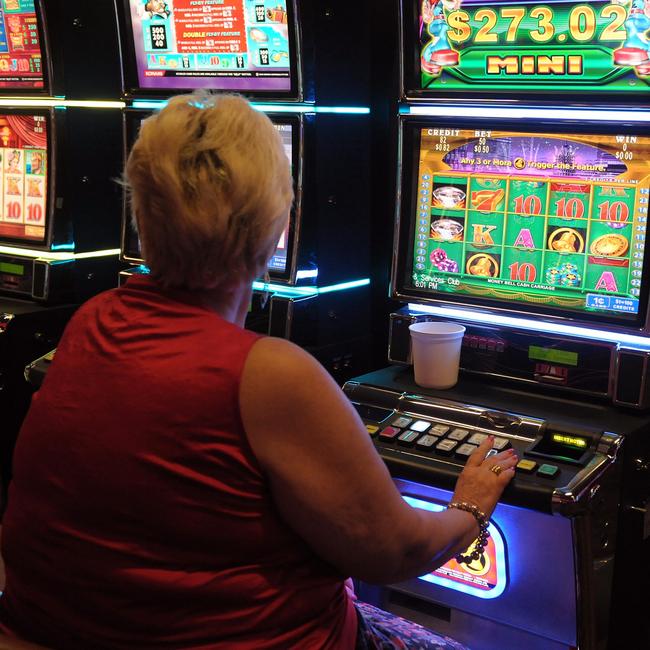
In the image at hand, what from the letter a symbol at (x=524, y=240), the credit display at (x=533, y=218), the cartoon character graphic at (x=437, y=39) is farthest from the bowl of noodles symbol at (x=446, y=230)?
the cartoon character graphic at (x=437, y=39)

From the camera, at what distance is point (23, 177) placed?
3.40 meters

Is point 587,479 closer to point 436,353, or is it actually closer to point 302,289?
point 436,353

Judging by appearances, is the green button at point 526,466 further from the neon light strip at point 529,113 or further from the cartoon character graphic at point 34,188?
the cartoon character graphic at point 34,188

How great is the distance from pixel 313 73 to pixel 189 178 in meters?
1.29

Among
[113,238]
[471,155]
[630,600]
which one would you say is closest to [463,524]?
[630,600]

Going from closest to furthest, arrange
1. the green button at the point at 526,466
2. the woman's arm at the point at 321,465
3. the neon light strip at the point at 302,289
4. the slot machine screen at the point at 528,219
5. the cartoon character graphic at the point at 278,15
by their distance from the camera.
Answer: the woman's arm at the point at 321,465 → the green button at the point at 526,466 → the slot machine screen at the point at 528,219 → the cartoon character graphic at the point at 278,15 → the neon light strip at the point at 302,289

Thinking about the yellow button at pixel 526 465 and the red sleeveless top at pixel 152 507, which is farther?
the yellow button at pixel 526 465

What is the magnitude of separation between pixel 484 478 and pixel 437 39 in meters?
1.09

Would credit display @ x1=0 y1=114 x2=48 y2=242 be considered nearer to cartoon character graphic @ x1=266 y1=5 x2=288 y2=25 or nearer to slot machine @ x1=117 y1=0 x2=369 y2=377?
slot machine @ x1=117 y1=0 x2=369 y2=377

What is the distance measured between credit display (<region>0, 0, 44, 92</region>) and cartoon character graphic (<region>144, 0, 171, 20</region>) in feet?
2.01

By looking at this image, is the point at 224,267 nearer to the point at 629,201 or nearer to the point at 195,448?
the point at 195,448

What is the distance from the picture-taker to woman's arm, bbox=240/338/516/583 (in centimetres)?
126

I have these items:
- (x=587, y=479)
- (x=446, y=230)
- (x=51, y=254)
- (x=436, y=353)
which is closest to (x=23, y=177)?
(x=51, y=254)

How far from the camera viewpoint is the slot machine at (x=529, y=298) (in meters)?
1.97
